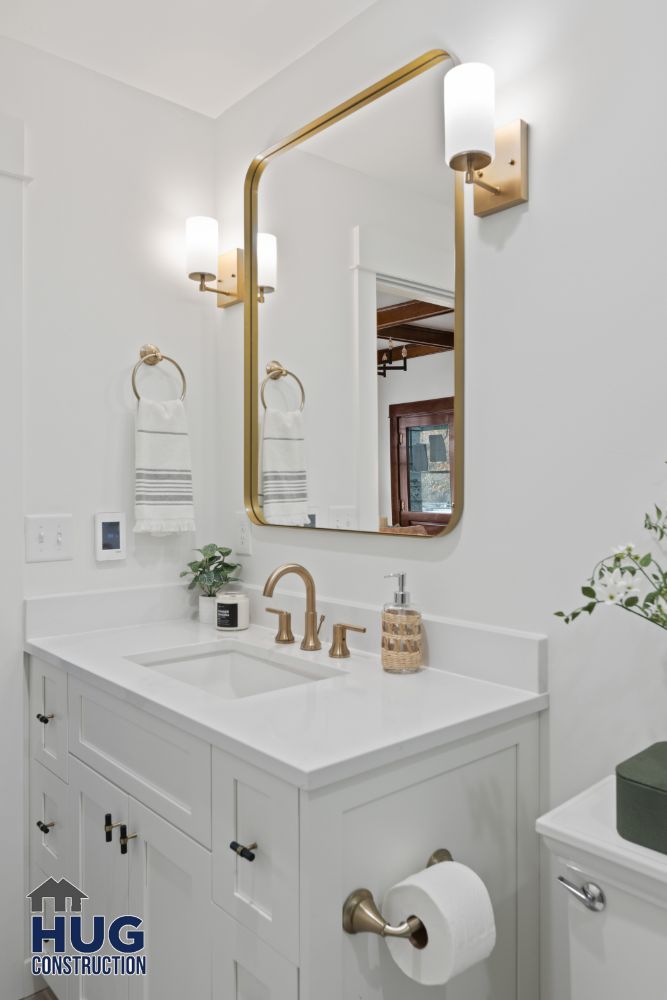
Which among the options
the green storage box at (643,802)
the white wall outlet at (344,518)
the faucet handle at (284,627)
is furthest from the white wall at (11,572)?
the green storage box at (643,802)

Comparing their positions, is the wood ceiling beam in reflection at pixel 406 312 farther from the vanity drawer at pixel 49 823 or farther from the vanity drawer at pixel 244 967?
the vanity drawer at pixel 49 823

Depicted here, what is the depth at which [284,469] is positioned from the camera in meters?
1.95

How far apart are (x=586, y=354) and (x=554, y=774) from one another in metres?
0.78

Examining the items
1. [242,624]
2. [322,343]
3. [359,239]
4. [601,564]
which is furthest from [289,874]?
[359,239]

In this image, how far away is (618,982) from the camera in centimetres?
99

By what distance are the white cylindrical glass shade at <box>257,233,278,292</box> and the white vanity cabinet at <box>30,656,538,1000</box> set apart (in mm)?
1126

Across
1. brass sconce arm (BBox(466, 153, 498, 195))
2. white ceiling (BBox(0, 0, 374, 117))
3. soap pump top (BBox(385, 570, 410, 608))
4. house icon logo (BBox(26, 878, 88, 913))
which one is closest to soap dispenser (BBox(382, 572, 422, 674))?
soap pump top (BBox(385, 570, 410, 608))

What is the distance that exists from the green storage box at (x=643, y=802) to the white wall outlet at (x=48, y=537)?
1.42m

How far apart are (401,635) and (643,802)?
1.95ft

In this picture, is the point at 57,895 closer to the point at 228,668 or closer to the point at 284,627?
the point at 228,668

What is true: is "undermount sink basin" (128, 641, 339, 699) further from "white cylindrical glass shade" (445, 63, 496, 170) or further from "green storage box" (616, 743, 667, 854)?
"white cylindrical glass shade" (445, 63, 496, 170)

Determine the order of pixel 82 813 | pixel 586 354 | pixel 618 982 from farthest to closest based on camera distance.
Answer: pixel 82 813, pixel 586 354, pixel 618 982

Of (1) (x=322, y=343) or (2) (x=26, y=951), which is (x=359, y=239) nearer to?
(1) (x=322, y=343)

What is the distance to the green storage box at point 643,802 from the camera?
96 cm
